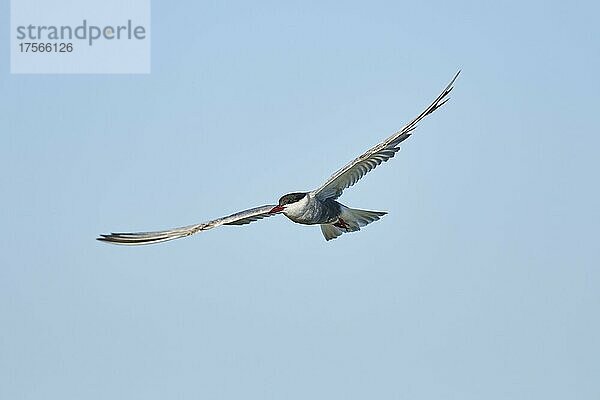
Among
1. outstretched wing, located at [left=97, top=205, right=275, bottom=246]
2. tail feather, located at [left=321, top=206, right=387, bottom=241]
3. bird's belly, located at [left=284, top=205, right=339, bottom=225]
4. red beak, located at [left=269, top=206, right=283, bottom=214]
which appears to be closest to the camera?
outstretched wing, located at [left=97, top=205, right=275, bottom=246]

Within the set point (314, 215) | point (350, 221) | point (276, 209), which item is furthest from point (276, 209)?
point (350, 221)

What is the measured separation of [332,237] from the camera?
1017 inches

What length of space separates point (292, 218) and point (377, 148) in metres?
2.00

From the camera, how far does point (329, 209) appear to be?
25141 millimetres

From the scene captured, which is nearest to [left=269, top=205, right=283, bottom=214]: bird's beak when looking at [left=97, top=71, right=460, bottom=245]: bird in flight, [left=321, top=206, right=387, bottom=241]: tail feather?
[left=97, top=71, right=460, bottom=245]: bird in flight

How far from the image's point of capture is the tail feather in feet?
84.2

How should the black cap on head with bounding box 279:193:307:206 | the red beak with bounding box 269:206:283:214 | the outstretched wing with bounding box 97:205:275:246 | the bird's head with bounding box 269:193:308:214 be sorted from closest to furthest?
the outstretched wing with bounding box 97:205:275:246
the red beak with bounding box 269:206:283:214
the bird's head with bounding box 269:193:308:214
the black cap on head with bounding box 279:193:307:206

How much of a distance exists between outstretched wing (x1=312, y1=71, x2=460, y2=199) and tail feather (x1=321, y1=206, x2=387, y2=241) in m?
0.45

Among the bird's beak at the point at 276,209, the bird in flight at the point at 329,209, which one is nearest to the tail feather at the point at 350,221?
the bird in flight at the point at 329,209

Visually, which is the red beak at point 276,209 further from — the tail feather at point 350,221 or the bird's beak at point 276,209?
the tail feather at point 350,221

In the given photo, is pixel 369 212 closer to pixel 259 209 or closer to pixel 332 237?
pixel 332 237

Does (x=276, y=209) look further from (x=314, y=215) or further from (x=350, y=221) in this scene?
(x=350, y=221)

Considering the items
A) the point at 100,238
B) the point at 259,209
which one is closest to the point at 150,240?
the point at 100,238

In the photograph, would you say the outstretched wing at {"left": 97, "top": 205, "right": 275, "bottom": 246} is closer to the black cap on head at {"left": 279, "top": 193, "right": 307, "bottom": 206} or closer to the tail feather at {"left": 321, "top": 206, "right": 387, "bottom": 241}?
the black cap on head at {"left": 279, "top": 193, "right": 307, "bottom": 206}
